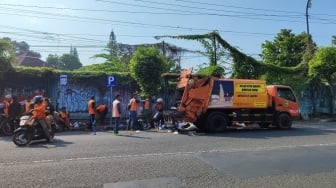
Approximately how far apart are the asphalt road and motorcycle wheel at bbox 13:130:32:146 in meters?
0.34

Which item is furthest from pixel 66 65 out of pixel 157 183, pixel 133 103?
pixel 157 183

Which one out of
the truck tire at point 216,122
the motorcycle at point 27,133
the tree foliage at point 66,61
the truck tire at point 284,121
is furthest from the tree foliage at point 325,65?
the tree foliage at point 66,61

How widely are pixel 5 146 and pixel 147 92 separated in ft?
38.3

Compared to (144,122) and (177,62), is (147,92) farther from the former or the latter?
(177,62)

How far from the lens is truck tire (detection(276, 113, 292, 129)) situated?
1989 cm

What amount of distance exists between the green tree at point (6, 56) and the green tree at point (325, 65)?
1871 cm

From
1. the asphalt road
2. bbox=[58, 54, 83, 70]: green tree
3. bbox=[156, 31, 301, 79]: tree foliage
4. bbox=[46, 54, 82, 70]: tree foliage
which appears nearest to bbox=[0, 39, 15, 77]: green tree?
the asphalt road

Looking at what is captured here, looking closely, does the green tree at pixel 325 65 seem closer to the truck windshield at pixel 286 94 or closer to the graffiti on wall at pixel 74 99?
the truck windshield at pixel 286 94

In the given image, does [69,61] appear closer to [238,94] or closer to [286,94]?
[286,94]

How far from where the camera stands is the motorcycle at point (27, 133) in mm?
13930

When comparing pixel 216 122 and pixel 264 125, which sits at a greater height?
pixel 216 122

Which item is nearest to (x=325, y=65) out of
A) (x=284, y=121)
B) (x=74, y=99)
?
(x=284, y=121)

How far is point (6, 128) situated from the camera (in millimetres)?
18125

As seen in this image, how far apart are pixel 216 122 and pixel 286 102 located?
152 inches
